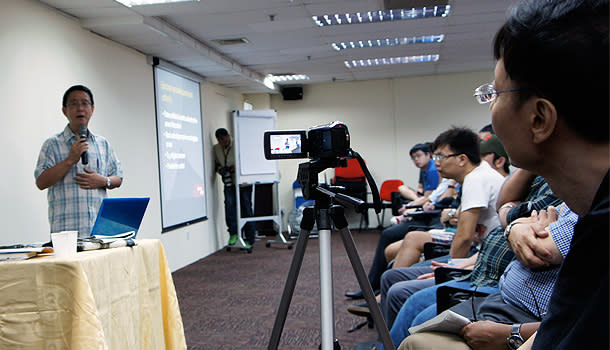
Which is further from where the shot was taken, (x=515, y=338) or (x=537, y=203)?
(x=537, y=203)

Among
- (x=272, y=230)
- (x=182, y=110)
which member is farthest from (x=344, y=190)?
(x=272, y=230)

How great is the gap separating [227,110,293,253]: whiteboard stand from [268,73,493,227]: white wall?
5.63 feet

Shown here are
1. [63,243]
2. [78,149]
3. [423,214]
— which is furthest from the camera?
[423,214]

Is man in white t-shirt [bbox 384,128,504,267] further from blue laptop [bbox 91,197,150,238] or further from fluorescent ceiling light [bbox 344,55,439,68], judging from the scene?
fluorescent ceiling light [bbox 344,55,439,68]

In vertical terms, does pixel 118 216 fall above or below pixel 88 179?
below

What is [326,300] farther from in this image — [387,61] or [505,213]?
[387,61]

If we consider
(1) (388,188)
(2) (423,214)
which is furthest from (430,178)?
(1) (388,188)

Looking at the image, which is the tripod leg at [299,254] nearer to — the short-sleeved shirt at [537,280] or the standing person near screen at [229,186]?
the short-sleeved shirt at [537,280]

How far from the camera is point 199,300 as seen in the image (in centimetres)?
453

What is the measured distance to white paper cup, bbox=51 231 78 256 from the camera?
1.72 m

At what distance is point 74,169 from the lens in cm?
304

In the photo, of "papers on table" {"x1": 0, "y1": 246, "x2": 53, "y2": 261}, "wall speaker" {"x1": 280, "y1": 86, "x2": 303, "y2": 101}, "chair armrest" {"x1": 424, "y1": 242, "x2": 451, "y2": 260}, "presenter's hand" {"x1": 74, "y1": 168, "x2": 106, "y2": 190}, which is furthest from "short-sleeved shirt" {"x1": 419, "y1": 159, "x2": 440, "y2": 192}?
"papers on table" {"x1": 0, "y1": 246, "x2": 53, "y2": 261}

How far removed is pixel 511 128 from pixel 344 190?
39.3 inches

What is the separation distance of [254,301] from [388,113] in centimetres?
578
